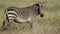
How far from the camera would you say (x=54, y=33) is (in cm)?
1122

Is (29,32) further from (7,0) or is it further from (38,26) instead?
(7,0)

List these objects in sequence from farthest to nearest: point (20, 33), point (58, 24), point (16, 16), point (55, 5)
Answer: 1. point (55, 5)
2. point (58, 24)
3. point (16, 16)
4. point (20, 33)

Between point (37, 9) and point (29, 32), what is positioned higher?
point (37, 9)

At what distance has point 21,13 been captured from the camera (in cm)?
1173

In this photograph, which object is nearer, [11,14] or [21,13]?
[11,14]

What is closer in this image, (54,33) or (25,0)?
(54,33)

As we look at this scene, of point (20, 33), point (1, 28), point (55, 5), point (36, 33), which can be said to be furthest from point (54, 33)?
point (55, 5)

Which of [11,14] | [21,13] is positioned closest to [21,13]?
[21,13]

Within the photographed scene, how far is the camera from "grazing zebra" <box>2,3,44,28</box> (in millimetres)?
11203

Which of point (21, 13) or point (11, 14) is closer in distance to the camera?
point (11, 14)

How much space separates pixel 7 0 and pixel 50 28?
407 inches

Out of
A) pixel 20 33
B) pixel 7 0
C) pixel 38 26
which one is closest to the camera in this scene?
pixel 20 33

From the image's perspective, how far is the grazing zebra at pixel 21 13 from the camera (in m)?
A: 11.2

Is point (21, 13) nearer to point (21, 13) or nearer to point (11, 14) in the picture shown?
point (21, 13)
